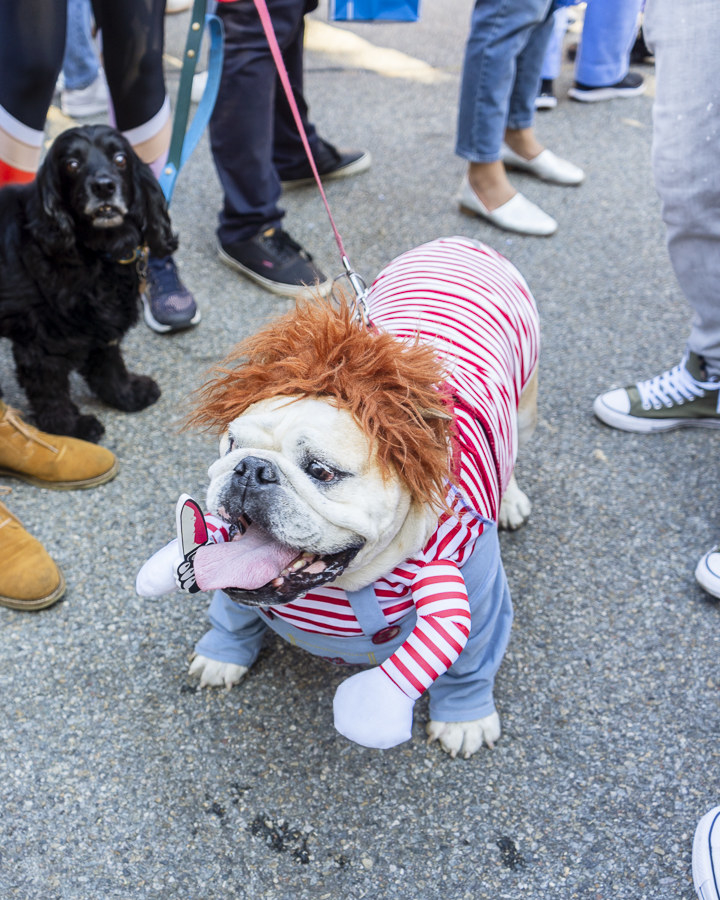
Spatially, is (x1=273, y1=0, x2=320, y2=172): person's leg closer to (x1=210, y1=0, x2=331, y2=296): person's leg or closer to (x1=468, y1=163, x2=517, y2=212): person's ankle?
(x1=210, y1=0, x2=331, y2=296): person's leg

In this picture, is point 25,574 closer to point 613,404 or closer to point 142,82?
point 142,82

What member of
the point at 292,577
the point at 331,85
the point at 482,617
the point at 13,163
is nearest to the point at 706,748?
the point at 482,617

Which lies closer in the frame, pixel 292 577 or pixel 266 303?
pixel 292 577

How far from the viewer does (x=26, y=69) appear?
2.07m

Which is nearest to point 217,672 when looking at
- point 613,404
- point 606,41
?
point 613,404

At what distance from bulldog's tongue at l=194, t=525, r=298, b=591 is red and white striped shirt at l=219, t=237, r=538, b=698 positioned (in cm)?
16

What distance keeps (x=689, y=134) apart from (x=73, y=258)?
1.67 metres

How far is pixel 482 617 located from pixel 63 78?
4.24 metres

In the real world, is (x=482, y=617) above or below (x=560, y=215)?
above

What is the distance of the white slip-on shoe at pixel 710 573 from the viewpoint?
6.33 feet

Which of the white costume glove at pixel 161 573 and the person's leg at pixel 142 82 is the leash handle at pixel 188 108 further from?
the white costume glove at pixel 161 573

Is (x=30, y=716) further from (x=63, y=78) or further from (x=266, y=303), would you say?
(x=63, y=78)

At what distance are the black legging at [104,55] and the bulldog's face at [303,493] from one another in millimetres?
1474

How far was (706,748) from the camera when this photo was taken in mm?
1636
